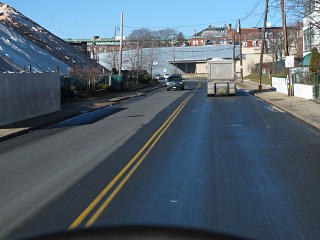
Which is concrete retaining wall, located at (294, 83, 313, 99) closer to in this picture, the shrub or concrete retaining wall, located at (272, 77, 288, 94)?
the shrub

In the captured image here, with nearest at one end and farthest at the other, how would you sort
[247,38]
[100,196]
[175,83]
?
1. [100,196]
2. [175,83]
3. [247,38]

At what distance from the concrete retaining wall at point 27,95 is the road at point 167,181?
4650mm

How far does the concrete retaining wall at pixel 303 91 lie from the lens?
31516mm

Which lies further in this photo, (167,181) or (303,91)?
(303,91)

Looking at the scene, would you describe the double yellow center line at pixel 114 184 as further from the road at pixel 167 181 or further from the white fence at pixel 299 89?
the white fence at pixel 299 89

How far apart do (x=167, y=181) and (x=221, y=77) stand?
3167cm

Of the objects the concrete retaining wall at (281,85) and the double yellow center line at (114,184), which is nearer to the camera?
the double yellow center line at (114,184)

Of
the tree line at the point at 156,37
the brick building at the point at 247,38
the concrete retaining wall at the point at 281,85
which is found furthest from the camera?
the tree line at the point at 156,37

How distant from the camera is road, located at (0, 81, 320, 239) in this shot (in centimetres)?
649

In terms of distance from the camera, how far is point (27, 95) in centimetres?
2395

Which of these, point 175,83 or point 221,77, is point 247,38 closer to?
point 175,83

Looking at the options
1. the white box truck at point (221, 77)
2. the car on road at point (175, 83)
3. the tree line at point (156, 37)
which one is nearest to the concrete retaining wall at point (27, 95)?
the white box truck at point (221, 77)

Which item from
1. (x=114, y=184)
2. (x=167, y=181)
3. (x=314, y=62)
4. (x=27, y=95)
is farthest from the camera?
(x=314, y=62)

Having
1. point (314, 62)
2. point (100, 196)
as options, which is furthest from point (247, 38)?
point (100, 196)
